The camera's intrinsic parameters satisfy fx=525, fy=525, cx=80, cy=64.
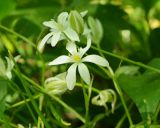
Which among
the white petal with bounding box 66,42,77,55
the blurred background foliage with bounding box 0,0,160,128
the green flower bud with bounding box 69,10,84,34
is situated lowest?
the blurred background foliage with bounding box 0,0,160,128

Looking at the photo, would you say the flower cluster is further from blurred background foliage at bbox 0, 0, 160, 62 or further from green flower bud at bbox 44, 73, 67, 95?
blurred background foliage at bbox 0, 0, 160, 62

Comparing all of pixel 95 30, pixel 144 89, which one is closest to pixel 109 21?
pixel 95 30

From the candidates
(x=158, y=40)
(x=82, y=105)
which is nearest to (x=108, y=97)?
(x=82, y=105)

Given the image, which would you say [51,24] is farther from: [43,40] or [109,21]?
[109,21]

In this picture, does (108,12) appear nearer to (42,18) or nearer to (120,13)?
(120,13)

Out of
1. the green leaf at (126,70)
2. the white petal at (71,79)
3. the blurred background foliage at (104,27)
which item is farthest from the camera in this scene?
the blurred background foliage at (104,27)

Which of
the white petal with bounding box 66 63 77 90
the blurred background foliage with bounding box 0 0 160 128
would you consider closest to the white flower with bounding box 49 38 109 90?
the white petal with bounding box 66 63 77 90

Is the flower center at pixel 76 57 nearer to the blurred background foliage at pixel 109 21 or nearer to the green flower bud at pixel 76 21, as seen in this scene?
the green flower bud at pixel 76 21

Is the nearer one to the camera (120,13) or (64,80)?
(64,80)

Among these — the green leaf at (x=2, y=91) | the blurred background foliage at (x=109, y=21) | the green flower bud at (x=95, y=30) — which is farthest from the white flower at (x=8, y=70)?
the blurred background foliage at (x=109, y=21)
